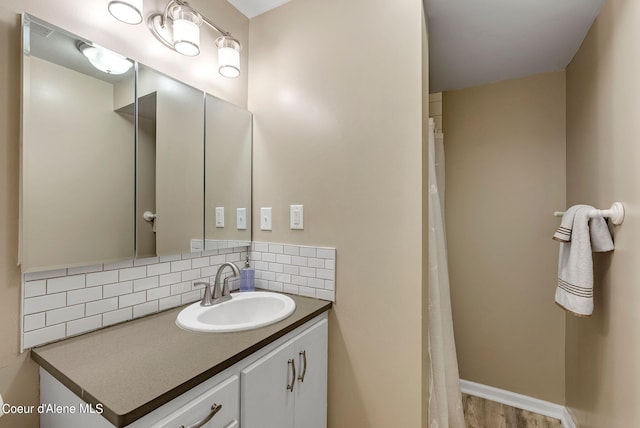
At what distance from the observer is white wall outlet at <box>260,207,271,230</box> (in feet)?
5.35

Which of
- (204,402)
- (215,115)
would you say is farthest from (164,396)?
(215,115)

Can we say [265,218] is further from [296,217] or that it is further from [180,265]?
[180,265]

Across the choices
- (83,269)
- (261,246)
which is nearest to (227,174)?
(261,246)

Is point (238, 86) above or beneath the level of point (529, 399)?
above

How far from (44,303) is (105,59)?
887 millimetres

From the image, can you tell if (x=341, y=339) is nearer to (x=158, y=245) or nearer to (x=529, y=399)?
(x=158, y=245)

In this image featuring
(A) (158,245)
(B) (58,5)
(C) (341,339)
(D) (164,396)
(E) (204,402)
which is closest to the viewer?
(D) (164,396)

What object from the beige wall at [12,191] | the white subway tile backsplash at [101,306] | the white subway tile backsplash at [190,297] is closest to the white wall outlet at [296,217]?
the white subway tile backsplash at [190,297]

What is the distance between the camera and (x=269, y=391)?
1028 millimetres

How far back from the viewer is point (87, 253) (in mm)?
1030

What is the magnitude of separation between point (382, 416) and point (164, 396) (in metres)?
1.01

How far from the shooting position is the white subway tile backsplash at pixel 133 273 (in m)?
1.14

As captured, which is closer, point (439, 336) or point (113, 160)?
point (113, 160)

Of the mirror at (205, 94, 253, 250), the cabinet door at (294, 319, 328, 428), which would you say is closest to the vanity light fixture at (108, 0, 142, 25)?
the mirror at (205, 94, 253, 250)
